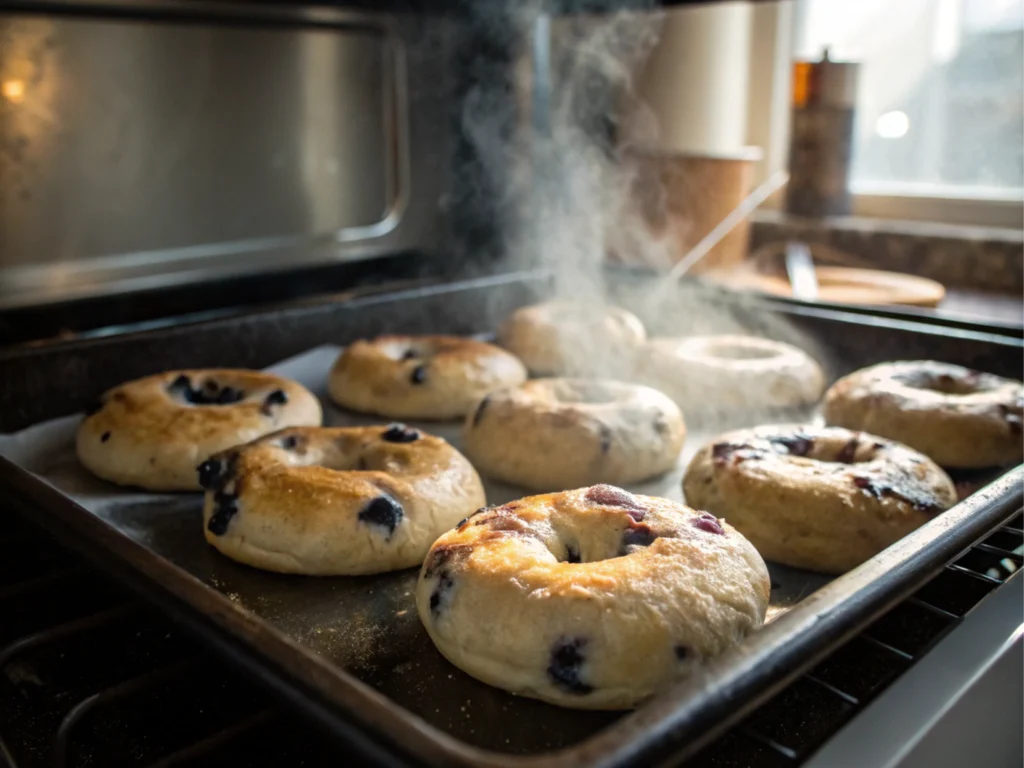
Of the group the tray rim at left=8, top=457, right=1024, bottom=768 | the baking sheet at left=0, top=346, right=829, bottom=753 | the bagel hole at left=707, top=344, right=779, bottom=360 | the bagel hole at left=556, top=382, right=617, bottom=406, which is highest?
the tray rim at left=8, top=457, right=1024, bottom=768

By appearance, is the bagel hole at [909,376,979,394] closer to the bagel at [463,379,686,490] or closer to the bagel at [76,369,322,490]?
the bagel at [463,379,686,490]

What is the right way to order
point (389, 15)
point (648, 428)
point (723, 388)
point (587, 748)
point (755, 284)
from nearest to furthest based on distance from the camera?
point (587, 748), point (648, 428), point (723, 388), point (389, 15), point (755, 284)

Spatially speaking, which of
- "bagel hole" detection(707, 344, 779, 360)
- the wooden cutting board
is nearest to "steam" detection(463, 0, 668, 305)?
the wooden cutting board

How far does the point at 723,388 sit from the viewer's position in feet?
6.57

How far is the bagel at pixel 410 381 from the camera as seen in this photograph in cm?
198

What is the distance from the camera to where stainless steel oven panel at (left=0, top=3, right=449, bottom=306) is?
1.83m

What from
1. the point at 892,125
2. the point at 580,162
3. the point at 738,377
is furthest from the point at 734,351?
the point at 892,125

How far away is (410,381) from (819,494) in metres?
0.88

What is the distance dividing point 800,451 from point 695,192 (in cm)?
133

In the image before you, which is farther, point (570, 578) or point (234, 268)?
point (234, 268)

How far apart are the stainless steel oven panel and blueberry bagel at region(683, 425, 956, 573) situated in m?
1.18

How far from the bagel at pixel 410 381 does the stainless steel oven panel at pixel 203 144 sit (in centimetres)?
37

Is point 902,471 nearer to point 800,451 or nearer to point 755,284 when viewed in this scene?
point 800,451

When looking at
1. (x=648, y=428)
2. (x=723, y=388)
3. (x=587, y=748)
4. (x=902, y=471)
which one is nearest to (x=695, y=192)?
(x=723, y=388)
